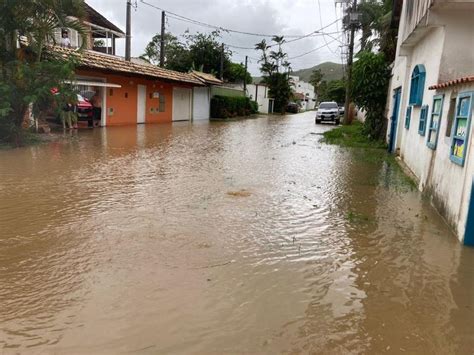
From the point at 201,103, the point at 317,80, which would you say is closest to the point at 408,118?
the point at 201,103

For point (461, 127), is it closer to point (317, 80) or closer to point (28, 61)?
point (28, 61)

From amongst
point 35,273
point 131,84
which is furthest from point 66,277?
point 131,84

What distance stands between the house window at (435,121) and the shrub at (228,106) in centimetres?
2871

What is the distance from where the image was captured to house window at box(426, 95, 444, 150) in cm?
784

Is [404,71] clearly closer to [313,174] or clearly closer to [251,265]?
[313,174]

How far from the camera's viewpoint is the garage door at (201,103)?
33250 mm

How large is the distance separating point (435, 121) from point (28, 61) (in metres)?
11.6

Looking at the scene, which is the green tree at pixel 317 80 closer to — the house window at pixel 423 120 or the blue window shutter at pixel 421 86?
the blue window shutter at pixel 421 86

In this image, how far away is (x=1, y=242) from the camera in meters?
5.18

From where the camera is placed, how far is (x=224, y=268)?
464cm

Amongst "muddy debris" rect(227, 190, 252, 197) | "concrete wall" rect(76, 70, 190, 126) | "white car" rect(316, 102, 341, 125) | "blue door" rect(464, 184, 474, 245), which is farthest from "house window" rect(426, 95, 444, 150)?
"white car" rect(316, 102, 341, 125)

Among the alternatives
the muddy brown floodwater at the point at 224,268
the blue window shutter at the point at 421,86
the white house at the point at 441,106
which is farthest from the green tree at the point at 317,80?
the muddy brown floodwater at the point at 224,268

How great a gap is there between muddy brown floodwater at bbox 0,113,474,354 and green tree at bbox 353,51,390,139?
378 inches

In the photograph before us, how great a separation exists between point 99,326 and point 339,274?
2515mm
